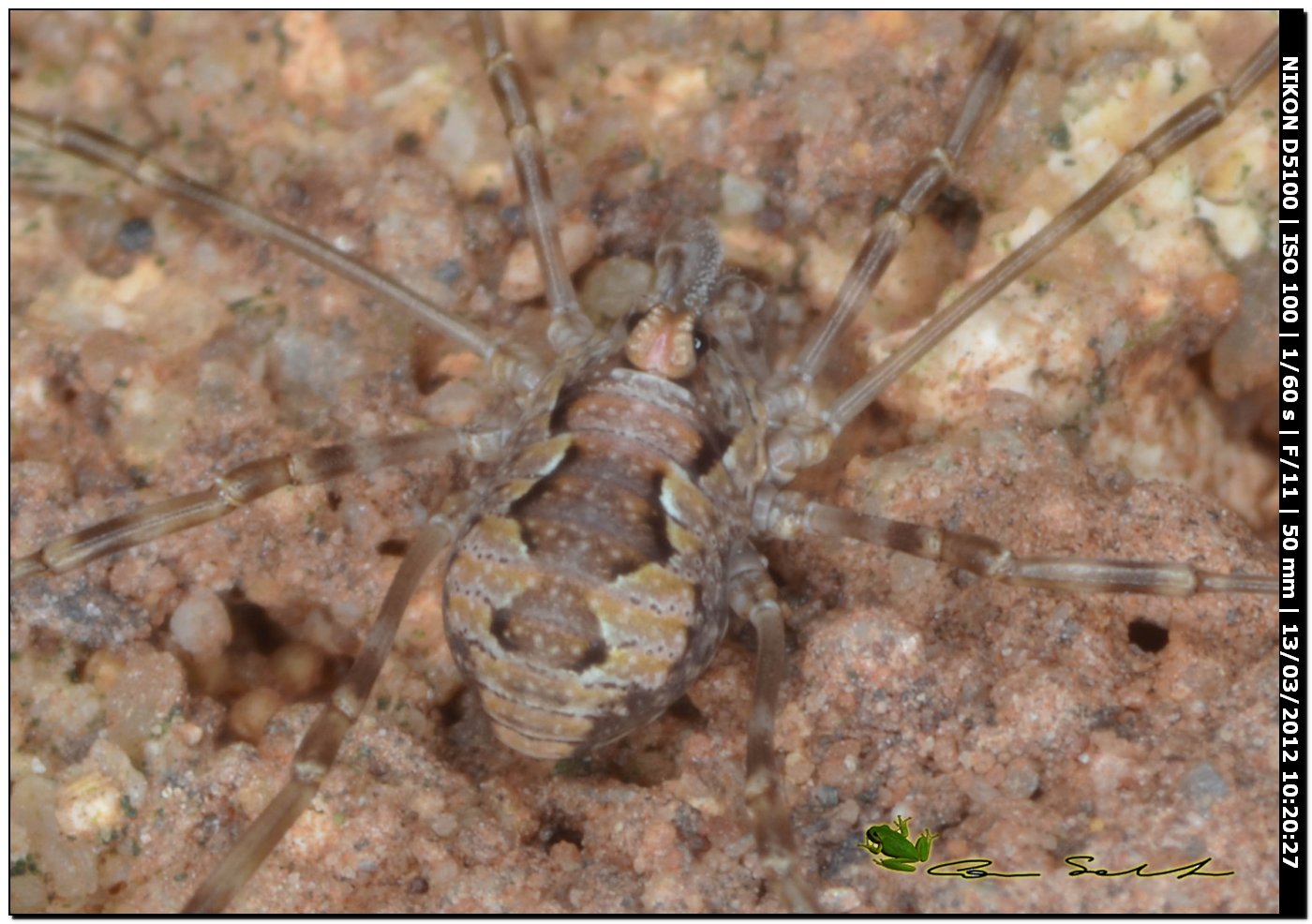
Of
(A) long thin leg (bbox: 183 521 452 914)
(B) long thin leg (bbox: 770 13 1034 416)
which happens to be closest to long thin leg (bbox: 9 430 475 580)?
(A) long thin leg (bbox: 183 521 452 914)

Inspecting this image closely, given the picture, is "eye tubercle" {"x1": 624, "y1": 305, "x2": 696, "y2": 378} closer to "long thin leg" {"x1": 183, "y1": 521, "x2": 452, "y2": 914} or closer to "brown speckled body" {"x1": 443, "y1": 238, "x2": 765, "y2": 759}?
"brown speckled body" {"x1": 443, "y1": 238, "x2": 765, "y2": 759}

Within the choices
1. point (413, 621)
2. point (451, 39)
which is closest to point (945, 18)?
point (451, 39)

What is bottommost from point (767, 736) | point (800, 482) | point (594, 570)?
point (767, 736)

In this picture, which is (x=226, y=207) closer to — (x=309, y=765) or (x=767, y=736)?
(x=309, y=765)

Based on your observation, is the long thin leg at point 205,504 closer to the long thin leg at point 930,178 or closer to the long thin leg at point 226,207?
the long thin leg at point 226,207

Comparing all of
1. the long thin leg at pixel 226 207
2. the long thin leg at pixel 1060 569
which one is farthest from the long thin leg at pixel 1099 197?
the long thin leg at pixel 226 207

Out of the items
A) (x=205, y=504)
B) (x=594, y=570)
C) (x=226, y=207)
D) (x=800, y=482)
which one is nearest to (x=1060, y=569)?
(x=800, y=482)

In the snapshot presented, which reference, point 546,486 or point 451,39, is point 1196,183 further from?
point 451,39
